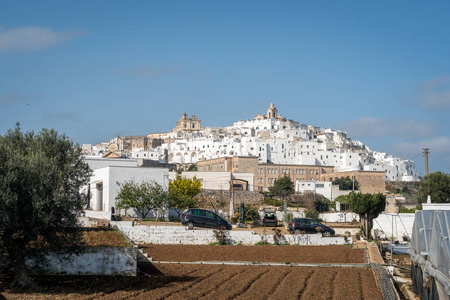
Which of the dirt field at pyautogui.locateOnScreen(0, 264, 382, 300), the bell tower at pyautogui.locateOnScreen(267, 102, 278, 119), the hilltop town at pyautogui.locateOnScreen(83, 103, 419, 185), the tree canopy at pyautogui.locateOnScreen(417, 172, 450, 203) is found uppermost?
the bell tower at pyautogui.locateOnScreen(267, 102, 278, 119)

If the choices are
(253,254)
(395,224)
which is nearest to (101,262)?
(253,254)

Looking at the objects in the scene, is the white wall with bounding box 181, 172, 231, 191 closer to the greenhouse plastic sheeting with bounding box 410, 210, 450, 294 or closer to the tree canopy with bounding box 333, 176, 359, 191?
the tree canopy with bounding box 333, 176, 359, 191

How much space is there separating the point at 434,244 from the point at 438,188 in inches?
1690

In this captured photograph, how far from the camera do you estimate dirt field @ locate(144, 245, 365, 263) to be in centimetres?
2547

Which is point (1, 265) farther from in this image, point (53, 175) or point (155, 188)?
point (155, 188)

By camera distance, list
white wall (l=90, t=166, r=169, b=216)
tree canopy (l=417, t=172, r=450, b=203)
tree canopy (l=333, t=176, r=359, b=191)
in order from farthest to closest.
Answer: tree canopy (l=333, t=176, r=359, b=191), tree canopy (l=417, t=172, r=450, b=203), white wall (l=90, t=166, r=169, b=216)

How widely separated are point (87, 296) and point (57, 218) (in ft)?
9.20

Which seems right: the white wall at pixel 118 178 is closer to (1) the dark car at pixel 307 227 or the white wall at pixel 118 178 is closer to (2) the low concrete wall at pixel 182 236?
(2) the low concrete wall at pixel 182 236

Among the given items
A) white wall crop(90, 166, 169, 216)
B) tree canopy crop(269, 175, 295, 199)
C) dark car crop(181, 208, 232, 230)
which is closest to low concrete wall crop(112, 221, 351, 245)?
dark car crop(181, 208, 232, 230)

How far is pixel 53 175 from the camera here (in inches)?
703

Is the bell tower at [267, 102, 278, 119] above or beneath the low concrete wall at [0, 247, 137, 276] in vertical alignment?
above

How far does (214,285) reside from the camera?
18.7 meters

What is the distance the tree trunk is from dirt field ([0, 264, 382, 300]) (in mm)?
345

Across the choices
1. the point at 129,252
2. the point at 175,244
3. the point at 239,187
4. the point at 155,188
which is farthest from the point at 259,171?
the point at 129,252
